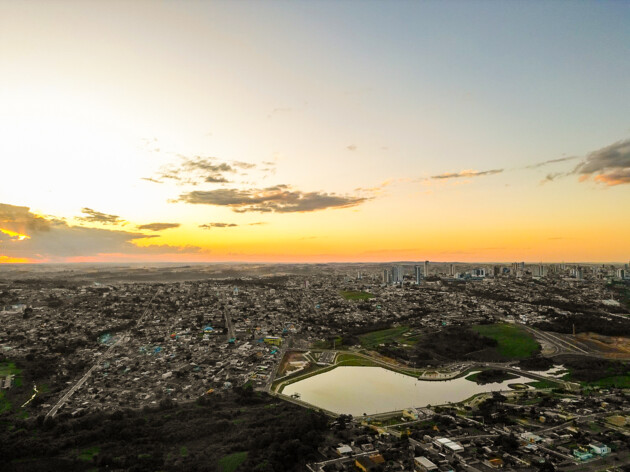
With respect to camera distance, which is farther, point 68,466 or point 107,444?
point 107,444

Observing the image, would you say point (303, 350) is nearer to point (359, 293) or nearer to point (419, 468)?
point (419, 468)

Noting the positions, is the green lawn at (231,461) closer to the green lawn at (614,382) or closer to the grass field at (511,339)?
the green lawn at (614,382)

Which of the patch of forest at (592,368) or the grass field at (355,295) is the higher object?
the grass field at (355,295)

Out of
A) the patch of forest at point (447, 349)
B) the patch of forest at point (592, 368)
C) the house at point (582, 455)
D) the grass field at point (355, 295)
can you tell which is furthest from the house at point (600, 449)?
the grass field at point (355, 295)

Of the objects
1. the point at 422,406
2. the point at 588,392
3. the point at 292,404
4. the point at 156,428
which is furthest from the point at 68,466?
the point at 588,392

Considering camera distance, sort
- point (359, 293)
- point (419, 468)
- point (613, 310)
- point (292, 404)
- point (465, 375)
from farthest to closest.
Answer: point (359, 293) < point (613, 310) < point (465, 375) < point (292, 404) < point (419, 468)

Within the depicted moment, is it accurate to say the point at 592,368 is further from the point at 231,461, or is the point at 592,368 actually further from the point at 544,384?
the point at 231,461
